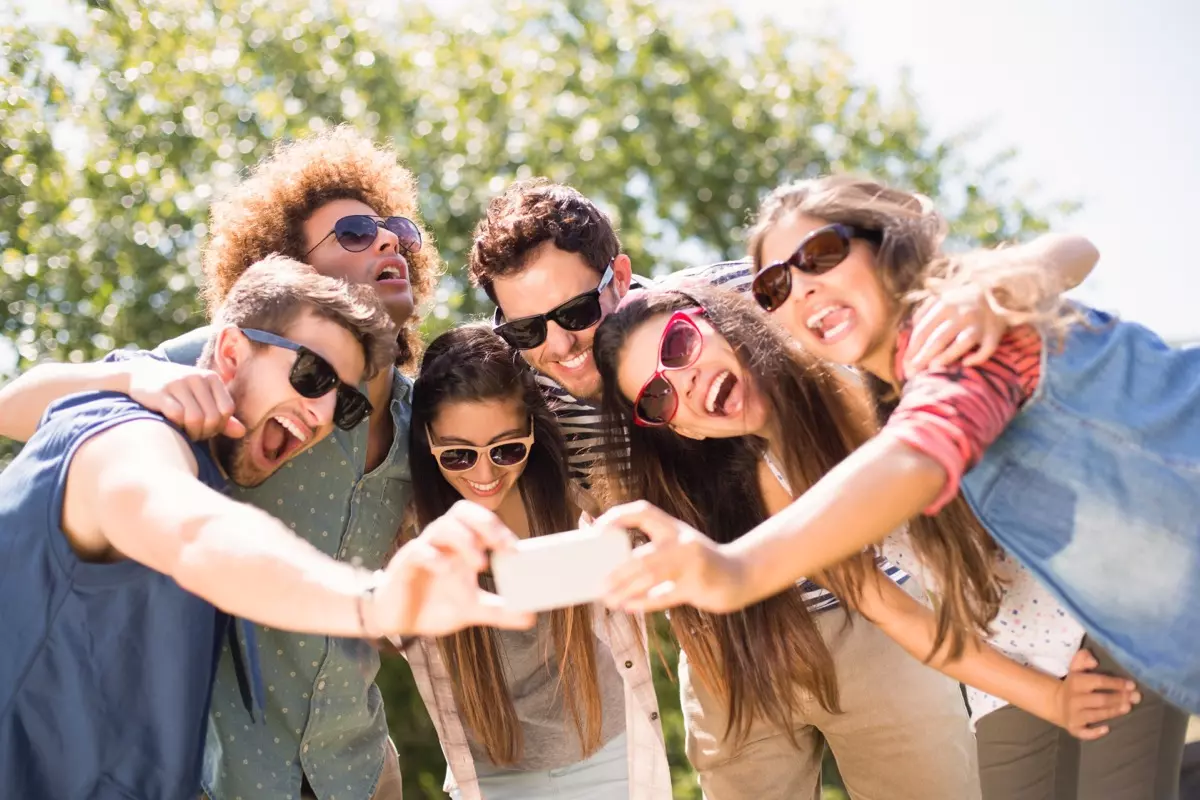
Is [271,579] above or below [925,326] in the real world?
below

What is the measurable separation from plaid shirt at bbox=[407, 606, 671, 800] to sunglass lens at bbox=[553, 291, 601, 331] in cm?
85

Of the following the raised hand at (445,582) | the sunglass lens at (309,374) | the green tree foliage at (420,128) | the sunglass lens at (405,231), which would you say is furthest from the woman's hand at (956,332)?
the green tree foliage at (420,128)

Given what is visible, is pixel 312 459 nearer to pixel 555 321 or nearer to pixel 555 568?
pixel 555 321

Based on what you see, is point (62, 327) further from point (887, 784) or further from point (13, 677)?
point (887, 784)

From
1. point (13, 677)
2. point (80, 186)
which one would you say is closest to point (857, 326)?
point (13, 677)

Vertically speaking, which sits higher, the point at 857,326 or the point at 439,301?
the point at 857,326

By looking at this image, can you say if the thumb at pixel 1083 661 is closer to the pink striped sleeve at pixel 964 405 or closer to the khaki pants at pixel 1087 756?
the khaki pants at pixel 1087 756

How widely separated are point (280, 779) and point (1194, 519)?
215cm

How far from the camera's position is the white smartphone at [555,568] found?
1.71 metres

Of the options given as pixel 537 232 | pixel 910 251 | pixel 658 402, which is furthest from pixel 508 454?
pixel 910 251

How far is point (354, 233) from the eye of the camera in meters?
3.50

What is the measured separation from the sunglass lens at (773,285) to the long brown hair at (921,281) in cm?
13

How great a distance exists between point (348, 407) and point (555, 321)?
967mm

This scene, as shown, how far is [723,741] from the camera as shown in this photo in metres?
3.30
